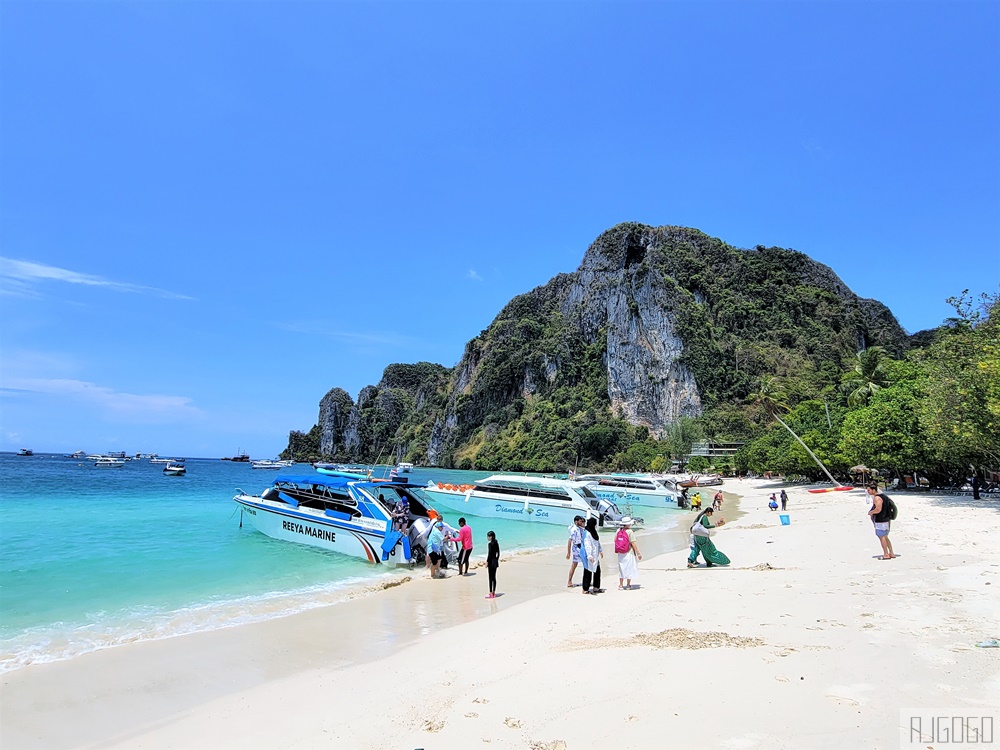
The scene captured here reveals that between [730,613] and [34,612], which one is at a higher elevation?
[730,613]

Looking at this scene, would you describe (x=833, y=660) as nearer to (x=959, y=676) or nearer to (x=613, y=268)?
(x=959, y=676)

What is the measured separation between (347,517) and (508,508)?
14.0 metres

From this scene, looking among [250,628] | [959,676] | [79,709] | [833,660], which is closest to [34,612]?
[250,628]

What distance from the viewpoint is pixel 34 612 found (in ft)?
35.0

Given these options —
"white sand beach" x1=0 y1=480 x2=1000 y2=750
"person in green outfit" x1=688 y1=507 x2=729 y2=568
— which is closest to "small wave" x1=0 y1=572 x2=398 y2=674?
"white sand beach" x1=0 y1=480 x2=1000 y2=750

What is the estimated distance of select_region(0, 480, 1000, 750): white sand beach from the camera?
4.66 m

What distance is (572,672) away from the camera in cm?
602

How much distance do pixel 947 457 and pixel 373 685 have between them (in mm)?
33631

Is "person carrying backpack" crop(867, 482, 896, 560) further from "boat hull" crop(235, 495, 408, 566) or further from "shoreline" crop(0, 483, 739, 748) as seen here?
"boat hull" crop(235, 495, 408, 566)

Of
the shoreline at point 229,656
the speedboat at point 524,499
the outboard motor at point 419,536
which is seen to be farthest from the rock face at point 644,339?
the shoreline at point 229,656

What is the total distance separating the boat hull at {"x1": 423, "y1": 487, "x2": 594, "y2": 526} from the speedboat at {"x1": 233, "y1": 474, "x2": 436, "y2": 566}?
22.7ft

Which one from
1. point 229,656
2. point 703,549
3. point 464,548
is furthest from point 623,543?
point 229,656

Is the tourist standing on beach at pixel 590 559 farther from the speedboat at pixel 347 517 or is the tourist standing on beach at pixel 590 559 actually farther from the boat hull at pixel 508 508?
the boat hull at pixel 508 508

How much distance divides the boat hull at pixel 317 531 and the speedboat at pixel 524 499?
745cm
